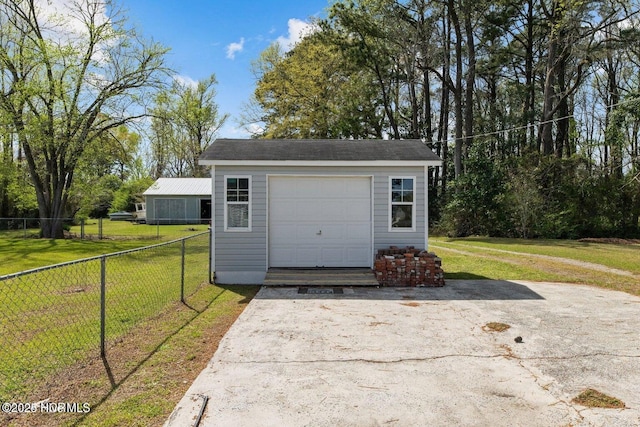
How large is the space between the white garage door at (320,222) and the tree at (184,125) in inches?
523

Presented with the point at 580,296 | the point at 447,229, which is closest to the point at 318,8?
the point at 447,229

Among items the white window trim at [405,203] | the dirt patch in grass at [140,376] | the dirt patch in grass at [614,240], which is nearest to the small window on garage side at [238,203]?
the dirt patch in grass at [140,376]

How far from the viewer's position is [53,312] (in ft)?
19.9

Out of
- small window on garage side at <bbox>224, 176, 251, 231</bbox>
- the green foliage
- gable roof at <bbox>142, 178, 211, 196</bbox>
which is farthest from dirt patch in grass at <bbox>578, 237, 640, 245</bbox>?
gable roof at <bbox>142, 178, 211, 196</bbox>

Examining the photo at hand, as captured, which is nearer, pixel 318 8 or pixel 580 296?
pixel 580 296

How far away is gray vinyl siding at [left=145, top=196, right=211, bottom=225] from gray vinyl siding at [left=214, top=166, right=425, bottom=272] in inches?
899

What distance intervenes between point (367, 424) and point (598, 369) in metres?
2.56

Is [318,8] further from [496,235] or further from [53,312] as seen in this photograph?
[53,312]

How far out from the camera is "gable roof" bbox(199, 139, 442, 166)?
26.6 feet

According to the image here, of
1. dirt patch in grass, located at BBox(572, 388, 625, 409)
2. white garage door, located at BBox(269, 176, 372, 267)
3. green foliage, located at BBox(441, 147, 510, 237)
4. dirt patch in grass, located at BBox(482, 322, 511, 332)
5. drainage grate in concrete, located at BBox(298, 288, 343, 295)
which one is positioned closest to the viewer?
dirt patch in grass, located at BBox(572, 388, 625, 409)

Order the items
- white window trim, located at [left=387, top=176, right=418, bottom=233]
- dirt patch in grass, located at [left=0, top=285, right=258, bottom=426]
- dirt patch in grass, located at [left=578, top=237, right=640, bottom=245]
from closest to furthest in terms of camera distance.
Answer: dirt patch in grass, located at [left=0, top=285, right=258, bottom=426]
white window trim, located at [left=387, top=176, right=418, bottom=233]
dirt patch in grass, located at [left=578, top=237, right=640, bottom=245]

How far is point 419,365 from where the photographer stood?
3.90 metres

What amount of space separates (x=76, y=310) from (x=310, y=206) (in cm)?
470

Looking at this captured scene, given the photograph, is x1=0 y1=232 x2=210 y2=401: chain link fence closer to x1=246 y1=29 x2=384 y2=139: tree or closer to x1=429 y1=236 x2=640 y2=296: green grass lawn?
x1=429 y1=236 x2=640 y2=296: green grass lawn
